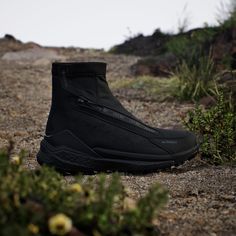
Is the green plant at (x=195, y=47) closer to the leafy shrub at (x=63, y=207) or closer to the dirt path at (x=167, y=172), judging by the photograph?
the dirt path at (x=167, y=172)

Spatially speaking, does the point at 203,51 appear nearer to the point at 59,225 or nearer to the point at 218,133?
the point at 218,133

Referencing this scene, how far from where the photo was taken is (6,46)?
13.1 meters

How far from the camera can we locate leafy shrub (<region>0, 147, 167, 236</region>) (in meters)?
1.03

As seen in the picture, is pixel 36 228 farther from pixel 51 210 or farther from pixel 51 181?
pixel 51 181

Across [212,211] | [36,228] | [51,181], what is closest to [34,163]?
[212,211]

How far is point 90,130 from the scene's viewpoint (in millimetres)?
2324

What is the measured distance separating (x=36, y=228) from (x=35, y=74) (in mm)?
7772

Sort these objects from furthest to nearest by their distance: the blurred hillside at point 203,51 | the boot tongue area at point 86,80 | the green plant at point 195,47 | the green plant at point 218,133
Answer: the green plant at point 195,47
the blurred hillside at point 203,51
the green plant at point 218,133
the boot tongue area at point 86,80

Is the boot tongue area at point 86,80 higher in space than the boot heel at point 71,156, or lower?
higher

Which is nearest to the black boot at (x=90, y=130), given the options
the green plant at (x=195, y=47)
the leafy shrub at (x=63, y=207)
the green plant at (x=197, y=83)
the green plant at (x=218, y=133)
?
the green plant at (x=218, y=133)

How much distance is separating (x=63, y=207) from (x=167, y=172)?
1.41 metres

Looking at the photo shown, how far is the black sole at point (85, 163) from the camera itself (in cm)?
231

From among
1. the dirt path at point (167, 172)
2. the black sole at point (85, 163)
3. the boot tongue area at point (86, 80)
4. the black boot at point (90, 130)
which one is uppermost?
the boot tongue area at point (86, 80)

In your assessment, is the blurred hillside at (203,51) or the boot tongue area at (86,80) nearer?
the boot tongue area at (86,80)
